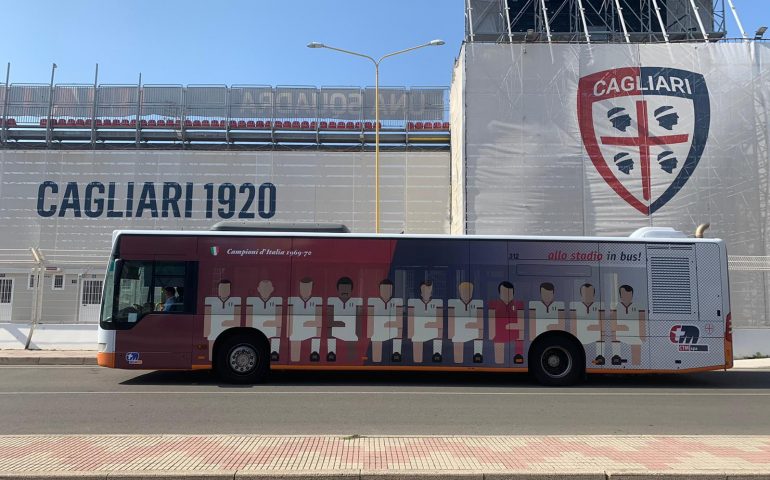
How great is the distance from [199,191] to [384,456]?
23.0m

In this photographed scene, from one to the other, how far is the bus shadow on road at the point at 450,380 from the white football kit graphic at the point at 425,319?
3.02ft

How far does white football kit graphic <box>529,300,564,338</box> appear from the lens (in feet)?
37.3

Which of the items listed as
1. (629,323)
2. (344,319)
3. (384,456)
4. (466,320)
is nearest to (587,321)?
(629,323)

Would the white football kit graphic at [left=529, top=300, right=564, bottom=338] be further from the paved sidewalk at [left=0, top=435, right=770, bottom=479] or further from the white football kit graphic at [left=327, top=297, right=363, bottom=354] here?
the paved sidewalk at [left=0, top=435, right=770, bottom=479]

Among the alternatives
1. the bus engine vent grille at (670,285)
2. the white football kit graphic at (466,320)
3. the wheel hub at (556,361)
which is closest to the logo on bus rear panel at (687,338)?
the bus engine vent grille at (670,285)

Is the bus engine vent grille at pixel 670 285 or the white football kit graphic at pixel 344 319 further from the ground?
the bus engine vent grille at pixel 670 285

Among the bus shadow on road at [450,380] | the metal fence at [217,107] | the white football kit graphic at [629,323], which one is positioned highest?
the metal fence at [217,107]

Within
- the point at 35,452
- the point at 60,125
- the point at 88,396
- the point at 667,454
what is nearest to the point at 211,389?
the point at 88,396

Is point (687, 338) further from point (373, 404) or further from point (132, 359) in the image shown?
point (132, 359)

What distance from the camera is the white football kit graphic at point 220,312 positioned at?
11.3 meters

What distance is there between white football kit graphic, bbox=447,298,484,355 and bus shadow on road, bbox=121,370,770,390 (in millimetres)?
906

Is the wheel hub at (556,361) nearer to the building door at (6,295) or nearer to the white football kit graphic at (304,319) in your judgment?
the white football kit graphic at (304,319)

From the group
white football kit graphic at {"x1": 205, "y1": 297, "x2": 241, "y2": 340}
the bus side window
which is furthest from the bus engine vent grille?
the bus side window

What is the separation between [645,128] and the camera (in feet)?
69.4
